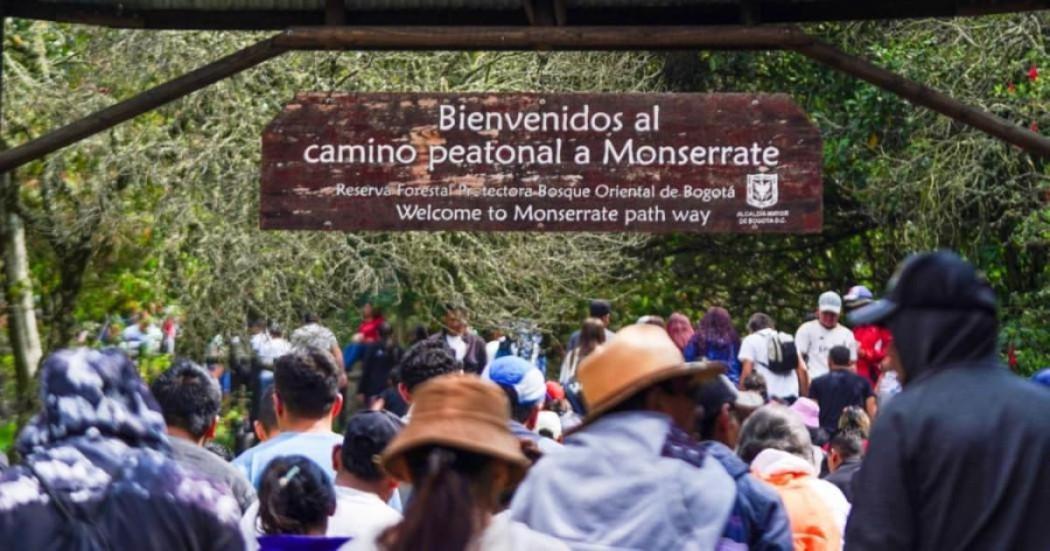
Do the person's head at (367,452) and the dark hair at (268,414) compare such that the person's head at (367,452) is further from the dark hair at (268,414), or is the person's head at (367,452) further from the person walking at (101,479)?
the dark hair at (268,414)

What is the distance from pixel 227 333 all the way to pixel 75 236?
2.30m

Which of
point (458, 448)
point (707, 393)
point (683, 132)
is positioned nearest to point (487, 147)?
point (683, 132)

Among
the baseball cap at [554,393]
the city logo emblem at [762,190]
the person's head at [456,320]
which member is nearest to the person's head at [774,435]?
the city logo emblem at [762,190]

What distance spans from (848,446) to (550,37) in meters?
2.44

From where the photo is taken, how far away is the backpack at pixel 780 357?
15164 mm

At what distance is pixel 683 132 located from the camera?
382 inches

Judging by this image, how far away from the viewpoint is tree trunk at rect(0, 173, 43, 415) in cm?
1319

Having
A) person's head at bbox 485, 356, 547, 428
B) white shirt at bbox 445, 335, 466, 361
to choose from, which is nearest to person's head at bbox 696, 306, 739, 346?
white shirt at bbox 445, 335, 466, 361

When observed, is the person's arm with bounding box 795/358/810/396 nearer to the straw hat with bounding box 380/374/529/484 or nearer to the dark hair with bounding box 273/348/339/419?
the dark hair with bounding box 273/348/339/419

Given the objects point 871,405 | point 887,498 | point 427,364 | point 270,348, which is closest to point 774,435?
point 427,364

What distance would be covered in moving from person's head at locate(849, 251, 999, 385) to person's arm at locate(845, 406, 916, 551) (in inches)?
8.1

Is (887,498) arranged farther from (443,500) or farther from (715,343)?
(715,343)

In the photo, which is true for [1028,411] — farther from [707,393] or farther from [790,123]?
[790,123]

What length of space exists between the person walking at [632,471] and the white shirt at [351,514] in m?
1.20
